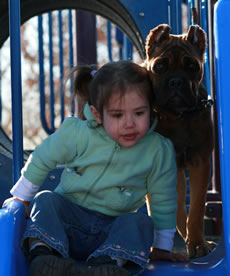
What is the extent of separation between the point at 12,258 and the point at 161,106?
96 centimetres

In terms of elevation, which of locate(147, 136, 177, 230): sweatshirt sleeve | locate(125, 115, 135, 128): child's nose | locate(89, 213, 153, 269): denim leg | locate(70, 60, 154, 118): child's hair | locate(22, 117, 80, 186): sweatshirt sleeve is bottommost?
locate(89, 213, 153, 269): denim leg

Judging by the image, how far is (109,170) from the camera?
5.77 feet

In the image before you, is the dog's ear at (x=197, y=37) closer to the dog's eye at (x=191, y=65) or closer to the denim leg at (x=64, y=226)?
the dog's eye at (x=191, y=65)

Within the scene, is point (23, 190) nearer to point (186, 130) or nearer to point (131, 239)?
point (131, 239)

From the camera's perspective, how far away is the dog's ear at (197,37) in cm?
213

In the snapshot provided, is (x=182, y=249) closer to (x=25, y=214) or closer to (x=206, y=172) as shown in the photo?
(x=206, y=172)

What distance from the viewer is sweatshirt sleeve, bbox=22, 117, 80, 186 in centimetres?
175

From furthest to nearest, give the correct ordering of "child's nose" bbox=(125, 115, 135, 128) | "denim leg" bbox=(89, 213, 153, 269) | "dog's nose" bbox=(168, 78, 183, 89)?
"dog's nose" bbox=(168, 78, 183, 89)
"child's nose" bbox=(125, 115, 135, 128)
"denim leg" bbox=(89, 213, 153, 269)

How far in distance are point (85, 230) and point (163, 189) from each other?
1.06ft

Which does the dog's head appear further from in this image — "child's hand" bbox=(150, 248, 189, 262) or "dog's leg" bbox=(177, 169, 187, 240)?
"child's hand" bbox=(150, 248, 189, 262)

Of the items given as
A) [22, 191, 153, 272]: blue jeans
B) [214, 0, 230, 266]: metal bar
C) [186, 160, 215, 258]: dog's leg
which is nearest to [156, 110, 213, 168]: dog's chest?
[186, 160, 215, 258]: dog's leg

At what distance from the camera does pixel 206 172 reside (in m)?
2.22

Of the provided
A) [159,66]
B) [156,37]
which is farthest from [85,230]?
[156,37]

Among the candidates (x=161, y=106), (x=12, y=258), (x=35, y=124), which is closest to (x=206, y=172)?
(x=161, y=106)
